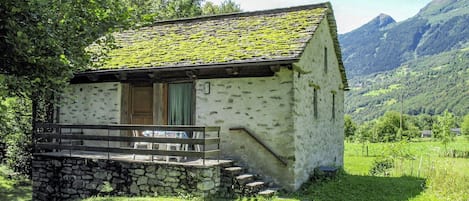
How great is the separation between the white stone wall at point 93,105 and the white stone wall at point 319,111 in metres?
6.12

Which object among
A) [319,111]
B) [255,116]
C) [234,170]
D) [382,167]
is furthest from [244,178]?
[382,167]

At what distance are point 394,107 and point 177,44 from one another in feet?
446

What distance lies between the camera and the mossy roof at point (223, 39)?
11703 millimetres

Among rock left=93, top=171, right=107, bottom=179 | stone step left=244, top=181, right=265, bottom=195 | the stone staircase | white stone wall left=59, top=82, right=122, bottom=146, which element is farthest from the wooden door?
stone step left=244, top=181, right=265, bottom=195

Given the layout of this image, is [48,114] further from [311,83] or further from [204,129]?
[311,83]

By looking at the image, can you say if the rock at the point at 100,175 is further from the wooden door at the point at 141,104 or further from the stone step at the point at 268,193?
the stone step at the point at 268,193

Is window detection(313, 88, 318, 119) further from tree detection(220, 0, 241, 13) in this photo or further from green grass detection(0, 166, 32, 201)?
tree detection(220, 0, 241, 13)

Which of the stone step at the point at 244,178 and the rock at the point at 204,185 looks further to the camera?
the stone step at the point at 244,178

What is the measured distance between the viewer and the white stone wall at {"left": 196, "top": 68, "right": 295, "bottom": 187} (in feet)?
36.8

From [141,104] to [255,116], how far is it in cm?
437

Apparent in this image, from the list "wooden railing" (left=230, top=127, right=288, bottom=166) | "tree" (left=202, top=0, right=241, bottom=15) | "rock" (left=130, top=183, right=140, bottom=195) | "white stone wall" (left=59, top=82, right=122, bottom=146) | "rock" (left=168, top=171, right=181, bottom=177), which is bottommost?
"rock" (left=130, top=183, right=140, bottom=195)

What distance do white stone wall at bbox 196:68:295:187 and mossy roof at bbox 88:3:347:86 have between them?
737mm

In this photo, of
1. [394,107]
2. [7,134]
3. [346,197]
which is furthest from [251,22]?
[394,107]

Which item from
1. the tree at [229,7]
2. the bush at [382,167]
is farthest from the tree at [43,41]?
the tree at [229,7]
